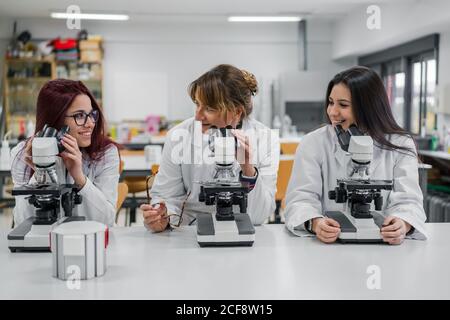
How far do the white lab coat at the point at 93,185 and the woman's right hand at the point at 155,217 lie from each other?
19cm

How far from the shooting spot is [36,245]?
4.92 ft

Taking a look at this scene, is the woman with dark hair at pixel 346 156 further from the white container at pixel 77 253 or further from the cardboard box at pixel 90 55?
the cardboard box at pixel 90 55

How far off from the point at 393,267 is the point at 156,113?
713 cm

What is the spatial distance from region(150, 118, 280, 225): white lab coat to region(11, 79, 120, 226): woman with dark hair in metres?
0.20

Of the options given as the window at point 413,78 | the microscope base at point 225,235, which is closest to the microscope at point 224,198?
the microscope base at point 225,235

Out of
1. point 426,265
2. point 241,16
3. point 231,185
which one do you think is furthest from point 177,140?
point 241,16

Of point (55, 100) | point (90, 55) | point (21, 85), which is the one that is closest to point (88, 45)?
point (90, 55)

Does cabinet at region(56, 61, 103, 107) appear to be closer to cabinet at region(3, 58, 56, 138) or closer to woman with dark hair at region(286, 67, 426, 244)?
cabinet at region(3, 58, 56, 138)

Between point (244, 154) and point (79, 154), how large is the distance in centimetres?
57

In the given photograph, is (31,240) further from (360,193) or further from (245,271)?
(360,193)

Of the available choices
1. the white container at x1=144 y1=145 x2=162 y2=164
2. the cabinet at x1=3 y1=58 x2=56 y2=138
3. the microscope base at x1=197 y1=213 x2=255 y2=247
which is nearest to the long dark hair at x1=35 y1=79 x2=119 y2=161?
the microscope base at x1=197 y1=213 x2=255 y2=247

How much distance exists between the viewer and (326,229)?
1.61m
